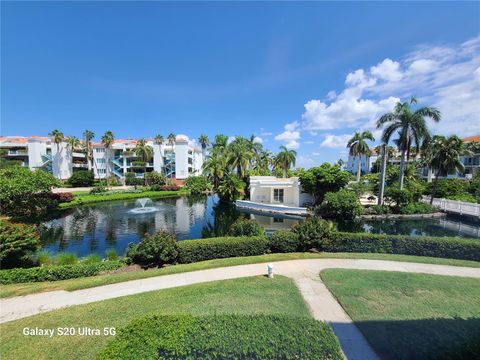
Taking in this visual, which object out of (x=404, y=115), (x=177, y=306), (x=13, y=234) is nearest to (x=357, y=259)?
(x=177, y=306)

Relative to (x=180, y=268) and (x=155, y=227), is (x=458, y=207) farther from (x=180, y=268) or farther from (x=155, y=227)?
(x=155, y=227)

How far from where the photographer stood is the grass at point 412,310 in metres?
4.45

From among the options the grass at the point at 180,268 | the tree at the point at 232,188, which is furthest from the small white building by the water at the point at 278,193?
the grass at the point at 180,268

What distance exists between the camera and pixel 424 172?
56.3 metres

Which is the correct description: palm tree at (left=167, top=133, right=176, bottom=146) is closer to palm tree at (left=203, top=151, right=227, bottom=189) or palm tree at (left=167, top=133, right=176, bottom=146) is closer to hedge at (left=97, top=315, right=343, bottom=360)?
palm tree at (left=203, top=151, right=227, bottom=189)

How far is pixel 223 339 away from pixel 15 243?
11247mm

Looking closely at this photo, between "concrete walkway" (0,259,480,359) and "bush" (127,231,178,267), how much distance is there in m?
1.50

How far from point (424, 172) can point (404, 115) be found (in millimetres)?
41137

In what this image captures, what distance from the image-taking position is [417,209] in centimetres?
2538

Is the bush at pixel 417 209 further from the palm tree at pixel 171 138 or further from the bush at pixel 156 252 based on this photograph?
the palm tree at pixel 171 138

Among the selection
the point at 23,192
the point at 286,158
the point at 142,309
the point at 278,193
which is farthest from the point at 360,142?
the point at 23,192

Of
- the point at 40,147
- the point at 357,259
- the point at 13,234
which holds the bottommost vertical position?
the point at 357,259

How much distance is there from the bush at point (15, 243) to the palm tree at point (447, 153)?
1508 inches

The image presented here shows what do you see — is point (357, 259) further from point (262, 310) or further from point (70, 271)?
point (70, 271)
